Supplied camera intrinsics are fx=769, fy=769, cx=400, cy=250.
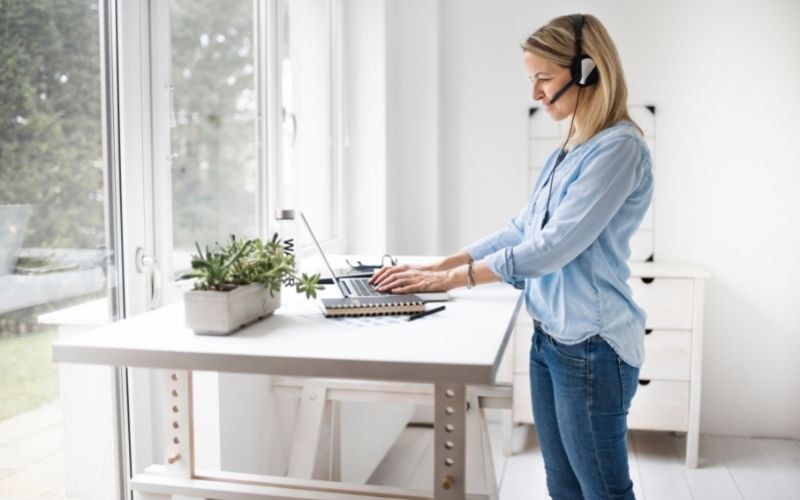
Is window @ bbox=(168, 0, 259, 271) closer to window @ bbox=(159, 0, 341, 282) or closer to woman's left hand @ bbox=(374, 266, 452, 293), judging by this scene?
window @ bbox=(159, 0, 341, 282)

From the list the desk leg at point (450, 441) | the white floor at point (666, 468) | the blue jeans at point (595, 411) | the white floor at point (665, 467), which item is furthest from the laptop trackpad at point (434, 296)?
the white floor at point (666, 468)

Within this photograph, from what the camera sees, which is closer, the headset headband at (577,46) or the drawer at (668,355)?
the headset headband at (577,46)

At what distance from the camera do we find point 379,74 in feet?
10.7

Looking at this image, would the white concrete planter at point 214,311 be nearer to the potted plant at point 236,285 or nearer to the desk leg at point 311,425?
the potted plant at point 236,285

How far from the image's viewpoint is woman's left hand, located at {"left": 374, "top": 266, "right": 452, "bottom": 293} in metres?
1.65

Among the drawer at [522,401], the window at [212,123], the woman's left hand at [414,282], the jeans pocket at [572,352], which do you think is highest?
the window at [212,123]

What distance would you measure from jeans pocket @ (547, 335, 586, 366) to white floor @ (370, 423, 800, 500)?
1.39 meters

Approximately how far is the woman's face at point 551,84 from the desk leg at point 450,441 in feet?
2.28

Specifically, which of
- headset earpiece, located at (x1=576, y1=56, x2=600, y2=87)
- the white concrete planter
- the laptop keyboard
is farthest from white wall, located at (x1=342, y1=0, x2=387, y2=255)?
the white concrete planter

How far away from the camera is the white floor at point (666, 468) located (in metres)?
2.86

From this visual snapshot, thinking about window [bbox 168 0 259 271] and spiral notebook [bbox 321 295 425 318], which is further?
window [bbox 168 0 259 271]

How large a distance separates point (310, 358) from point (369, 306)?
370 mm

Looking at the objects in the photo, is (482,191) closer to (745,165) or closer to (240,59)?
(745,165)

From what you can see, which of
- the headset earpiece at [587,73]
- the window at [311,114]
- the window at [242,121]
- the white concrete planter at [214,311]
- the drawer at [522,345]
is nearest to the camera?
the white concrete planter at [214,311]
